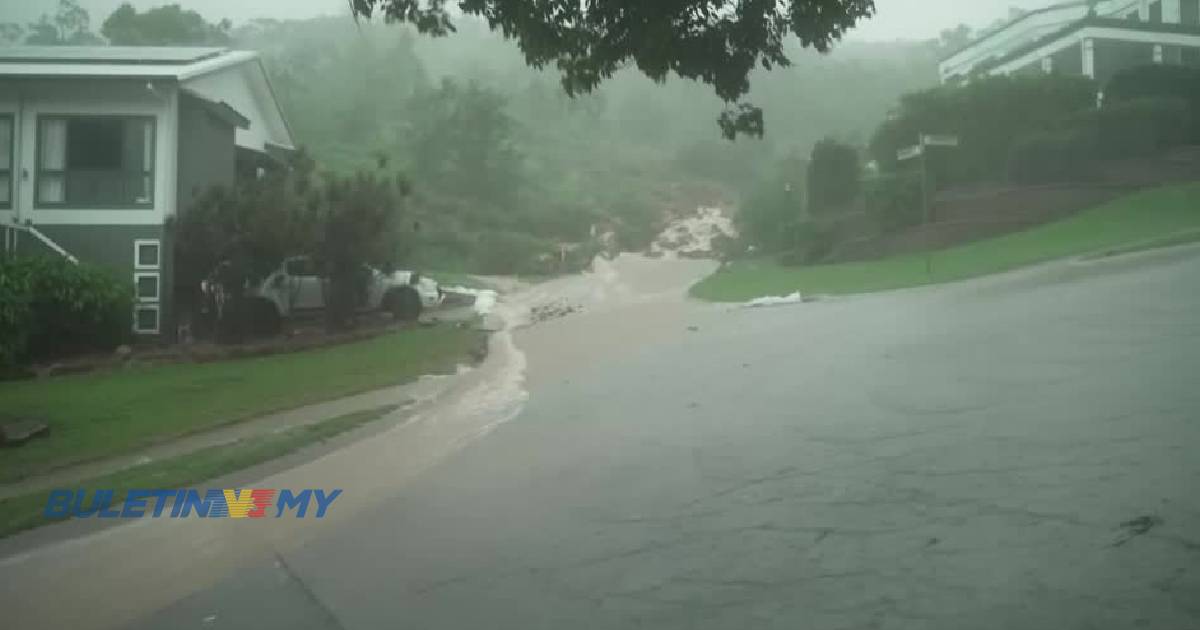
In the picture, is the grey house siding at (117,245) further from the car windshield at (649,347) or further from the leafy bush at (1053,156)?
the leafy bush at (1053,156)

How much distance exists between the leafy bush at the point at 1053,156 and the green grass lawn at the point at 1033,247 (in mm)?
1133

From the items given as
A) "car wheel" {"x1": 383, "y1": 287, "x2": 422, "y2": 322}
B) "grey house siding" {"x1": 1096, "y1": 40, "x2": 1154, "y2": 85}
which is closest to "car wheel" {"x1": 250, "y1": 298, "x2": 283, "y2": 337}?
"car wheel" {"x1": 383, "y1": 287, "x2": 422, "y2": 322}

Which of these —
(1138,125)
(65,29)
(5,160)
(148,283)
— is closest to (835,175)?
(1138,125)

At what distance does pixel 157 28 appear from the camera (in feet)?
113

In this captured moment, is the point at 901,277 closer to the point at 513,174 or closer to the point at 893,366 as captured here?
the point at 893,366

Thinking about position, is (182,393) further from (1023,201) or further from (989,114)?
(989,114)

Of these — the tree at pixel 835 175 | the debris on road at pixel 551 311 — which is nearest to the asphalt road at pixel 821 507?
the debris on road at pixel 551 311

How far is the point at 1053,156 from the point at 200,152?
1981 centimetres

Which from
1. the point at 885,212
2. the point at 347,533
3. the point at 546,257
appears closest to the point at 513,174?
the point at 546,257

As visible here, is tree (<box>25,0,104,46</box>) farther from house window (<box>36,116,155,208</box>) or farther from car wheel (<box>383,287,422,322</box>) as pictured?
car wheel (<box>383,287,422,322</box>)

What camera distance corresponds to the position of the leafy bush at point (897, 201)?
2467cm

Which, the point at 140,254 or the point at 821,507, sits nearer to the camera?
the point at 821,507

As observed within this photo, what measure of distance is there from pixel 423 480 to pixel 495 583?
128 inches

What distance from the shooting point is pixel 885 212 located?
83.6 ft
